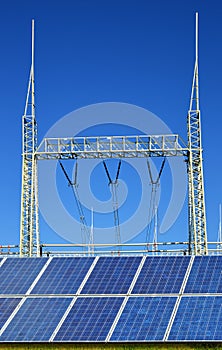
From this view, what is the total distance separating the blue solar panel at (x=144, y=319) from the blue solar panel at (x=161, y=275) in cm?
75

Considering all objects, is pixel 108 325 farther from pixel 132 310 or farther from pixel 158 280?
pixel 158 280

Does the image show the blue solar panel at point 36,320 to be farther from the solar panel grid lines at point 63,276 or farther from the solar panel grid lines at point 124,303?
the solar panel grid lines at point 124,303

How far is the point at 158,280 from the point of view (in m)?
31.6

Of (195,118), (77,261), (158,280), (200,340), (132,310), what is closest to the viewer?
(200,340)

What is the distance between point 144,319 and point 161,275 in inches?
144

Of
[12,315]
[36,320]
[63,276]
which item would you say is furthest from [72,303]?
[63,276]

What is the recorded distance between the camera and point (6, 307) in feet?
101

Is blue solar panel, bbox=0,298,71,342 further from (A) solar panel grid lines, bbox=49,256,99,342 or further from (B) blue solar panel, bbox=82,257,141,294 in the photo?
(B) blue solar panel, bbox=82,257,141,294

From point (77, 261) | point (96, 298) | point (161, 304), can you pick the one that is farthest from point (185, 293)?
point (77, 261)

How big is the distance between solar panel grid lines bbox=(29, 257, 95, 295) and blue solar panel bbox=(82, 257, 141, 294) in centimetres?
47

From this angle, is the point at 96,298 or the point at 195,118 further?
the point at 195,118

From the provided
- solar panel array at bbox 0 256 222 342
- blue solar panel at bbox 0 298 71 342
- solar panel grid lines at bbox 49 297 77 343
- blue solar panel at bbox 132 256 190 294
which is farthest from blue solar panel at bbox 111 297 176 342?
blue solar panel at bbox 0 298 71 342

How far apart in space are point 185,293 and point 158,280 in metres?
1.60

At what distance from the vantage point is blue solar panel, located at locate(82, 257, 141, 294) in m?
31.2
